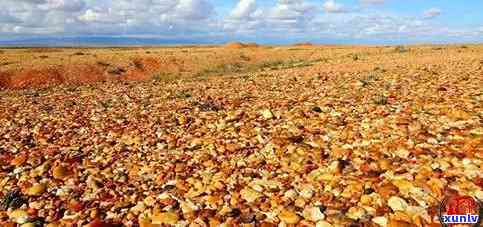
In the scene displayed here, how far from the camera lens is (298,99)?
49.4 ft

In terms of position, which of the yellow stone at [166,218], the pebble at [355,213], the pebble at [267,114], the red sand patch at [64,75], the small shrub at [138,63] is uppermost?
the pebble at [267,114]

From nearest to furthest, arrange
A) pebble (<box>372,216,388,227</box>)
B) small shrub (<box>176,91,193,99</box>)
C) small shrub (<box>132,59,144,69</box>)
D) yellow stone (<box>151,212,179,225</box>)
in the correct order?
pebble (<box>372,216,388,227</box>)
yellow stone (<box>151,212,179,225</box>)
small shrub (<box>176,91,193,99</box>)
small shrub (<box>132,59,144,69</box>)

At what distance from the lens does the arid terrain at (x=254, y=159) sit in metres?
7.27

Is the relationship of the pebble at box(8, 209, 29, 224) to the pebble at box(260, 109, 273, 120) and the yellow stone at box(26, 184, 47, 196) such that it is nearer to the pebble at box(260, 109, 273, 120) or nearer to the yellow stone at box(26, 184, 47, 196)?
the yellow stone at box(26, 184, 47, 196)

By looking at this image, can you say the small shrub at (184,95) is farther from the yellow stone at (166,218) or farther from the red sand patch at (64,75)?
the red sand patch at (64,75)

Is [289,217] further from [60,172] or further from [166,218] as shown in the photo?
[60,172]

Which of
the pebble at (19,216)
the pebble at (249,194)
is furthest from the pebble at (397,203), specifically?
the pebble at (19,216)

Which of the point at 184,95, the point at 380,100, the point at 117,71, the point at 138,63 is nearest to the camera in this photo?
the point at 380,100

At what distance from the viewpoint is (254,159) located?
945 cm

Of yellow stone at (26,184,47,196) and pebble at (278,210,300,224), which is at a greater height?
pebble at (278,210,300,224)

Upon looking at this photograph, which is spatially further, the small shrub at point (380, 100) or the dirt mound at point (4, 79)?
the dirt mound at point (4, 79)

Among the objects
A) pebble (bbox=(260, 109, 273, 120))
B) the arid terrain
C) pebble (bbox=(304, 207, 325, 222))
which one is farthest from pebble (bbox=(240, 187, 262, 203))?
pebble (bbox=(260, 109, 273, 120))

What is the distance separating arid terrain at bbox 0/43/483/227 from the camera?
23.9ft

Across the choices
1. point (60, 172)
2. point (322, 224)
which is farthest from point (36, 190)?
point (322, 224)
